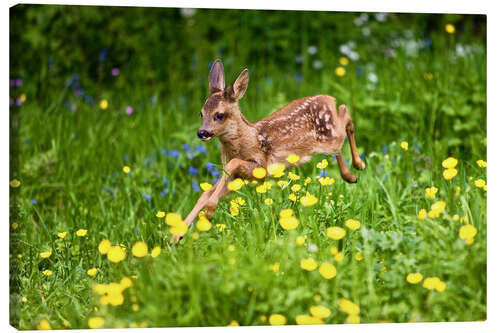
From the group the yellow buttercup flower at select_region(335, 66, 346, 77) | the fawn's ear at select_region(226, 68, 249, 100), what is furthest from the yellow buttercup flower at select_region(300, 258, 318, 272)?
the yellow buttercup flower at select_region(335, 66, 346, 77)

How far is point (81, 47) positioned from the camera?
4066 millimetres

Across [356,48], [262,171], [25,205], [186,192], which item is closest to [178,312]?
[262,171]

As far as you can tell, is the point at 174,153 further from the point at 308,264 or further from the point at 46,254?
the point at 308,264

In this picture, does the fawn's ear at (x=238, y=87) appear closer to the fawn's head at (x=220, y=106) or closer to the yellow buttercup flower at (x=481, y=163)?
the fawn's head at (x=220, y=106)

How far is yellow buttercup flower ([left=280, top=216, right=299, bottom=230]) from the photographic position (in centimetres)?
276

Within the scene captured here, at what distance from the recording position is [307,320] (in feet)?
8.91

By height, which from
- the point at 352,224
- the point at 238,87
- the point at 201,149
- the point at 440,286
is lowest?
the point at 440,286

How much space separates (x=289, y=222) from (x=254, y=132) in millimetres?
385

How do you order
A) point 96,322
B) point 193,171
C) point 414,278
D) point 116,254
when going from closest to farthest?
point 96,322 < point 414,278 < point 116,254 < point 193,171

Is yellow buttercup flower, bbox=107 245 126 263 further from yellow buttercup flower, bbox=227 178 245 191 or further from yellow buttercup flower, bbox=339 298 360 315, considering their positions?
yellow buttercup flower, bbox=339 298 360 315

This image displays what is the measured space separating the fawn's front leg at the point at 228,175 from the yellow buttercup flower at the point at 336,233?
15.3 inches

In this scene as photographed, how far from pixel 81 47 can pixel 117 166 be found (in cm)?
72

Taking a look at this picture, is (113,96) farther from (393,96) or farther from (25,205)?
(393,96)

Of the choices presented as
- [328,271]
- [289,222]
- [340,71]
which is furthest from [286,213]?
[340,71]
